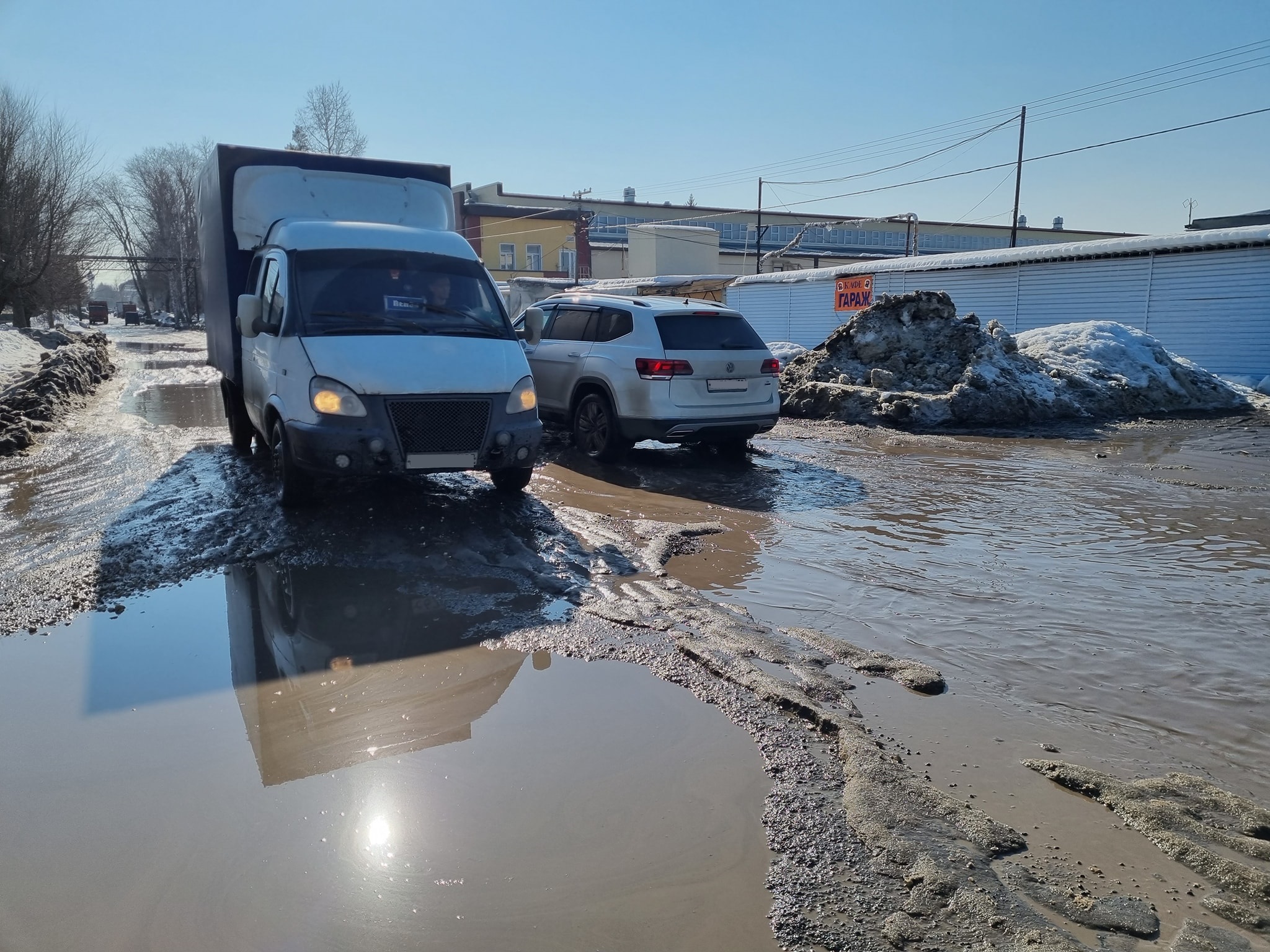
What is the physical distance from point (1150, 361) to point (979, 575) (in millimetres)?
12494

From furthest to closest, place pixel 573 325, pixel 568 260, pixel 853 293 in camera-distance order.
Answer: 1. pixel 568 260
2. pixel 853 293
3. pixel 573 325

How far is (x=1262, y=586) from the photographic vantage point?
5.59 meters

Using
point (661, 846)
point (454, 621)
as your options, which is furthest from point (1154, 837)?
point (454, 621)

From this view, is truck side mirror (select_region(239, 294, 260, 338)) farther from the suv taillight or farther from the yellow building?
the yellow building

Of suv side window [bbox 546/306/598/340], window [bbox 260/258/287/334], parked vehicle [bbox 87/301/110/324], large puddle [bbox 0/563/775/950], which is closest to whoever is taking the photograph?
large puddle [bbox 0/563/775/950]

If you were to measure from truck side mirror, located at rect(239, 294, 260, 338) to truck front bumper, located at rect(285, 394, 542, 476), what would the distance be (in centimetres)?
125

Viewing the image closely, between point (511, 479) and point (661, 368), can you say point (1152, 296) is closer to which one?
point (661, 368)

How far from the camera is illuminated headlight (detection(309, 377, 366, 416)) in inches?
253

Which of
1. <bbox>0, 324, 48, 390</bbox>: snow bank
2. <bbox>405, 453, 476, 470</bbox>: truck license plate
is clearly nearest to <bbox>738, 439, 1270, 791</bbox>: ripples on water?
<bbox>405, 453, 476, 470</bbox>: truck license plate

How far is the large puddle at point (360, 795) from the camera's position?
2.62 metres

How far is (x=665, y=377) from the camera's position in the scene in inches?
367

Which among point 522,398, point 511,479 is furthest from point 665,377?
point 522,398

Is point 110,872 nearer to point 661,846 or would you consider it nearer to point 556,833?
point 556,833

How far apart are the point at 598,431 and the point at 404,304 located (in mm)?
3198
